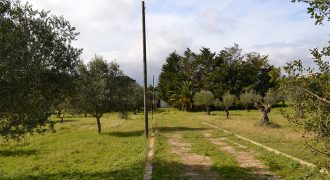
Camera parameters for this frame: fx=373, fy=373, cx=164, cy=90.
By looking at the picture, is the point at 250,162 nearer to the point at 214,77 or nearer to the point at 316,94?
the point at 316,94

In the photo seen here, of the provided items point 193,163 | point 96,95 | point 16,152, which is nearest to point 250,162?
point 193,163

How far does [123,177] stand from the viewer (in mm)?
14375

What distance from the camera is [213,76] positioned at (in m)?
81.4

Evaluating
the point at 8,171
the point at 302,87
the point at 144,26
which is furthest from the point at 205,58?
the point at 302,87

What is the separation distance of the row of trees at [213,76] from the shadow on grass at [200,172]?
63.4 metres

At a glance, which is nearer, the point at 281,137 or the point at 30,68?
the point at 30,68

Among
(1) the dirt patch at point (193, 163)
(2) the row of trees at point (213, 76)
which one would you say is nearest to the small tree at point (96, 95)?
(1) the dirt patch at point (193, 163)

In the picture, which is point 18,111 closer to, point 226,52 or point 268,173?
point 268,173

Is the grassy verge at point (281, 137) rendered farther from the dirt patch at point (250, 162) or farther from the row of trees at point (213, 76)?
the row of trees at point (213, 76)

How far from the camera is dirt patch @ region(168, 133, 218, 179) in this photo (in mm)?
13609

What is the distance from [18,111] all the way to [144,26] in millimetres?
16915

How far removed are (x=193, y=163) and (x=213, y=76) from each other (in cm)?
6619

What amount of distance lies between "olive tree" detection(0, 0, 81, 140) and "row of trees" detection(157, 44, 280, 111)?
209 feet

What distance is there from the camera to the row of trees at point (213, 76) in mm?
81438
